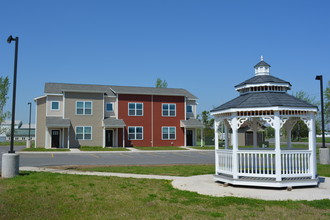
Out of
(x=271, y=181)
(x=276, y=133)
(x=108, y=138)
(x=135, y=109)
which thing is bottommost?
(x=271, y=181)

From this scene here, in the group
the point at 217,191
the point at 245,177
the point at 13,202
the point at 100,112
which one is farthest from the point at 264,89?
the point at 100,112

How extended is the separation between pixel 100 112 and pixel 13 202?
3126cm

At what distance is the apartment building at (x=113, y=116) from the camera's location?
3828 cm

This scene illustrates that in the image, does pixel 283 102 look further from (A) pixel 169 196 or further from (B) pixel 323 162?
(B) pixel 323 162

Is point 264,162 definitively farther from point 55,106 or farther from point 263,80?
point 55,106

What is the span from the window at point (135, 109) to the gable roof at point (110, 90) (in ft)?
5.16

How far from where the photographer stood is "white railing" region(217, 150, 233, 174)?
38.5ft

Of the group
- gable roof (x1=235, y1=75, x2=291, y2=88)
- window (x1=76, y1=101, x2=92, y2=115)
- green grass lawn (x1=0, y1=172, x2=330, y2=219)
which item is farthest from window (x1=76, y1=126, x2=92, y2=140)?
gable roof (x1=235, y1=75, x2=291, y2=88)

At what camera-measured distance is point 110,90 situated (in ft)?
140

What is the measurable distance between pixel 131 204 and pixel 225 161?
4.71 metres

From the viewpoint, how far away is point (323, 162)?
65.3ft

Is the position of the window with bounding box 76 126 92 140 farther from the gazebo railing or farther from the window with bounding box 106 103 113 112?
the gazebo railing

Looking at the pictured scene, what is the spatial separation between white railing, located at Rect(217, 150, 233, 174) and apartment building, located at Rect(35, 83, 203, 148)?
89.7 feet

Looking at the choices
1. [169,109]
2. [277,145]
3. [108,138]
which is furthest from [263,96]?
[169,109]
